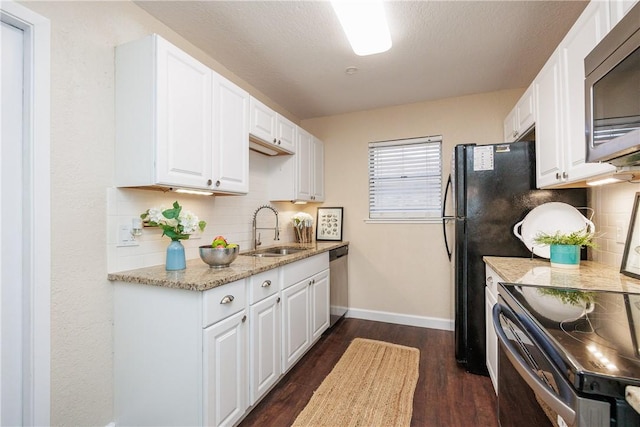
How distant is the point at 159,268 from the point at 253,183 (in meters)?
1.34

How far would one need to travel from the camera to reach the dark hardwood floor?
1760 millimetres

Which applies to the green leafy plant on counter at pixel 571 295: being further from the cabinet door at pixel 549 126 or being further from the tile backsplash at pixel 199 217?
the tile backsplash at pixel 199 217

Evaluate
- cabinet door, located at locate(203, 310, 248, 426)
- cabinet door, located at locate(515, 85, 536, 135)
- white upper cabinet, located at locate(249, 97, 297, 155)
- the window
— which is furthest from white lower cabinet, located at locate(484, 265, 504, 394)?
white upper cabinet, located at locate(249, 97, 297, 155)

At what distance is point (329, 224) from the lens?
11.9 ft

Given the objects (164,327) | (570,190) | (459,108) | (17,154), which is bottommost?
(164,327)

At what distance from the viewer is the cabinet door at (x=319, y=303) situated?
259 centimetres

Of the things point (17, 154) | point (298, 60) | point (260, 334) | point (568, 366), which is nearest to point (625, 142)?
point (568, 366)

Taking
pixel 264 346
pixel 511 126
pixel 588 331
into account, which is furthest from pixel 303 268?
pixel 511 126

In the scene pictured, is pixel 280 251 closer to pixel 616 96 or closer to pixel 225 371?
pixel 225 371

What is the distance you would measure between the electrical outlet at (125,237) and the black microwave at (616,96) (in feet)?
7.37

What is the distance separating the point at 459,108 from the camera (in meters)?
3.15

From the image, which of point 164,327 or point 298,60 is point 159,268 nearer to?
point 164,327

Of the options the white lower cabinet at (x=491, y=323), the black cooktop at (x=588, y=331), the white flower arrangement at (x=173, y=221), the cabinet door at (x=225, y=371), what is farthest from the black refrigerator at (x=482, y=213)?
the white flower arrangement at (x=173, y=221)

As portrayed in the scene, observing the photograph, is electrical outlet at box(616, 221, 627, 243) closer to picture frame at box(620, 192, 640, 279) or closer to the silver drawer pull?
picture frame at box(620, 192, 640, 279)
